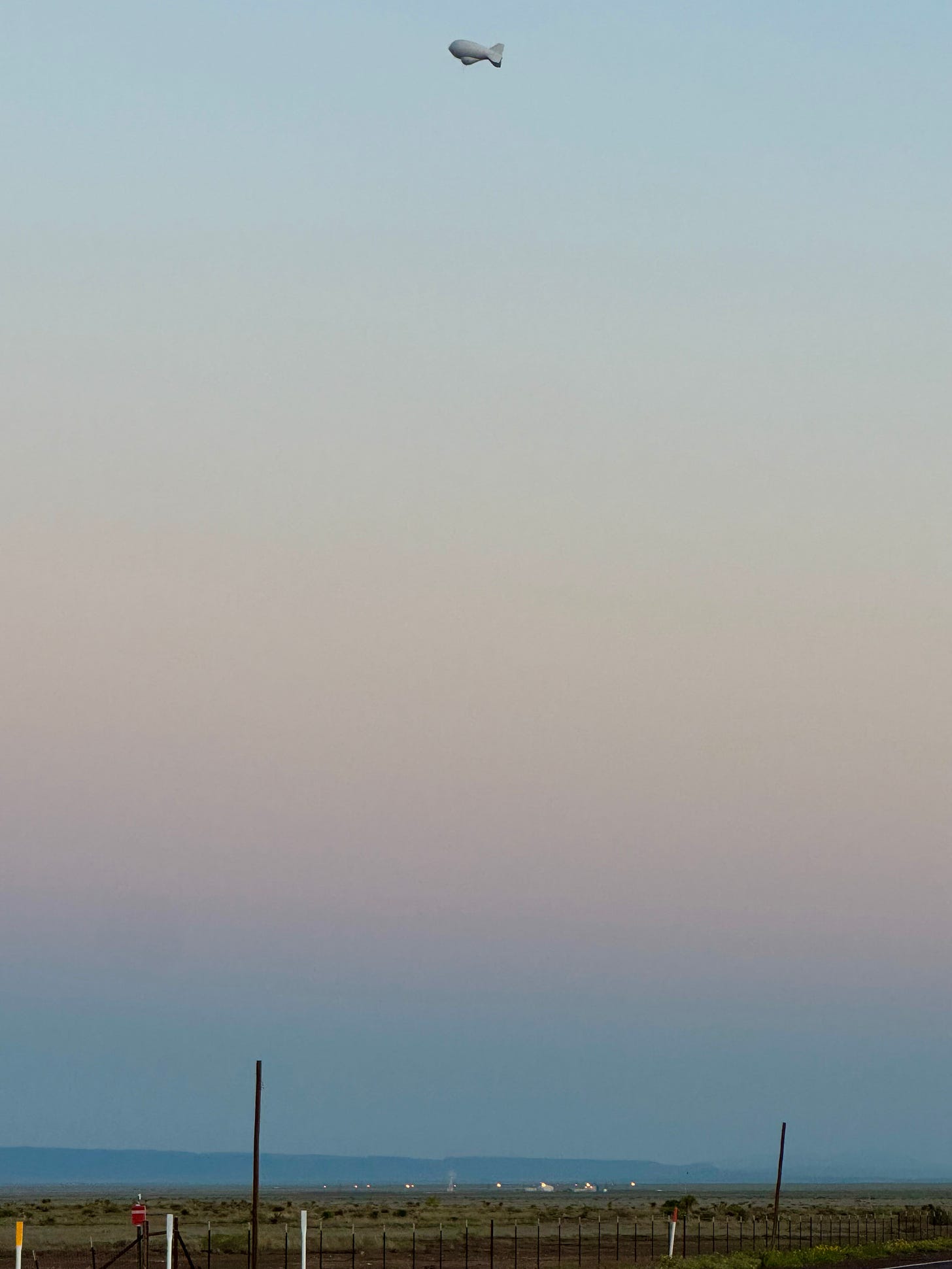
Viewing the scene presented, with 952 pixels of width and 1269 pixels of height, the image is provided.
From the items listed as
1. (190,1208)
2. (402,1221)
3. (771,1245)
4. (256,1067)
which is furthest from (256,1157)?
(190,1208)

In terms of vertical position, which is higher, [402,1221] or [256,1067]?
[256,1067]

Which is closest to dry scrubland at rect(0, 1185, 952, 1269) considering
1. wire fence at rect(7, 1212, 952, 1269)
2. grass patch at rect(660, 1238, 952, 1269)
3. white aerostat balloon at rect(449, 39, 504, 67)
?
wire fence at rect(7, 1212, 952, 1269)

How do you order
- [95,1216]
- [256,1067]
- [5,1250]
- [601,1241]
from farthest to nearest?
[95,1216] → [601,1241] → [5,1250] → [256,1067]

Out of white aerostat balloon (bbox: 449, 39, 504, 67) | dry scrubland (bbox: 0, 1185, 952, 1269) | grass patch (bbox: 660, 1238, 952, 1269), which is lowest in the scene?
dry scrubland (bbox: 0, 1185, 952, 1269)

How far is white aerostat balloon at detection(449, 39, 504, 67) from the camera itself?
64750 millimetres

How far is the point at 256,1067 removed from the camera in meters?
42.4

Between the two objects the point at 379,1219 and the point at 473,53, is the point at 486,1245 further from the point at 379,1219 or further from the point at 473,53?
the point at 473,53

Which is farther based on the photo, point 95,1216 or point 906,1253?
point 95,1216

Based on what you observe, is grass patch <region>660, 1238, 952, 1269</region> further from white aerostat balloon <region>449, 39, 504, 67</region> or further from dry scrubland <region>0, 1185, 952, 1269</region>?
white aerostat balloon <region>449, 39, 504, 67</region>

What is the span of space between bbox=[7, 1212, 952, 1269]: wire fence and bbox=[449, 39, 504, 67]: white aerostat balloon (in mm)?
40679

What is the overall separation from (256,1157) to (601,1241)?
167 ft

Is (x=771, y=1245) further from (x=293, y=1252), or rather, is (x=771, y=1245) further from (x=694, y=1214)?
(x=694, y=1214)

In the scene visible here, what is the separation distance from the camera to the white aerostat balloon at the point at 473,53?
64750mm

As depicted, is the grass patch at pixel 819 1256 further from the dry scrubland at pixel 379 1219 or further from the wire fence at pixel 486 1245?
the wire fence at pixel 486 1245
